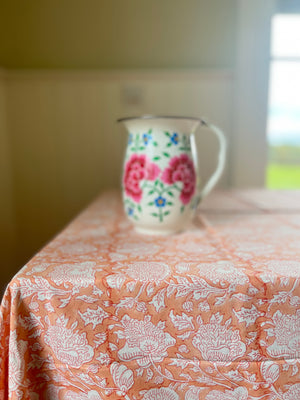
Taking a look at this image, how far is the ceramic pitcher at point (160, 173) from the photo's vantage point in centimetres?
53

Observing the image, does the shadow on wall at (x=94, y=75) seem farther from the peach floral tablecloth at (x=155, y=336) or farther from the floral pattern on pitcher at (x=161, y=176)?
the peach floral tablecloth at (x=155, y=336)

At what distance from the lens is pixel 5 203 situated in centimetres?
151

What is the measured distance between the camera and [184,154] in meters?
0.55

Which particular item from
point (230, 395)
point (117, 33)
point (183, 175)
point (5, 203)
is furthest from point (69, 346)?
point (117, 33)

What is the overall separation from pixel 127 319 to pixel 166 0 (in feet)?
5.19

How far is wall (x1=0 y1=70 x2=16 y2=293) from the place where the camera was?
1.46 meters

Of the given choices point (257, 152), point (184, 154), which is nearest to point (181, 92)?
point (257, 152)

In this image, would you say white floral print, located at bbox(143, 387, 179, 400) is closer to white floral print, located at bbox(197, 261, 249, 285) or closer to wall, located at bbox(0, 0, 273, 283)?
white floral print, located at bbox(197, 261, 249, 285)

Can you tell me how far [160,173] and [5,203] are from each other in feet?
4.03

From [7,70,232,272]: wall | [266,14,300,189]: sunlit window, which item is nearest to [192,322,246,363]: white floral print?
[7,70,232,272]: wall

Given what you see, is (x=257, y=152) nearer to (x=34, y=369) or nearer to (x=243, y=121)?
(x=243, y=121)

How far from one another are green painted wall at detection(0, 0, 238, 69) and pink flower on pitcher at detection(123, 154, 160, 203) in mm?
1136

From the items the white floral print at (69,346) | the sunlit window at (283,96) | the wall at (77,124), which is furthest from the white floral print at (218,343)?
the sunlit window at (283,96)

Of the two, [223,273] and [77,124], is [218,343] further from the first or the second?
[77,124]
